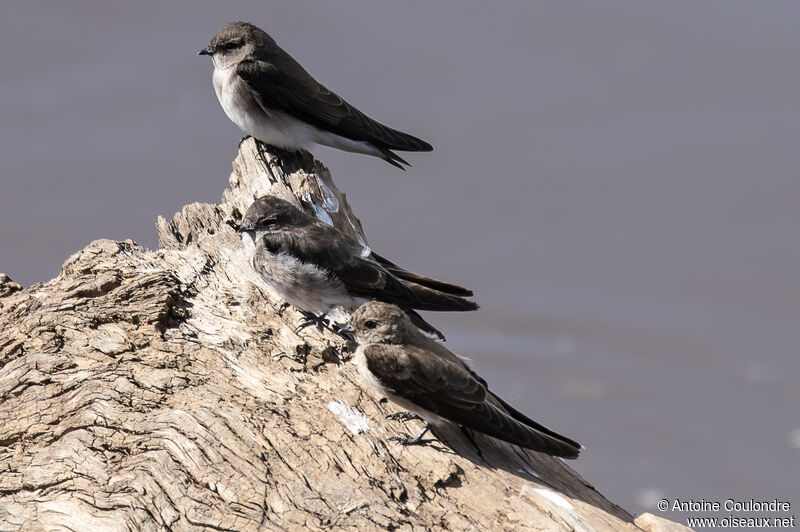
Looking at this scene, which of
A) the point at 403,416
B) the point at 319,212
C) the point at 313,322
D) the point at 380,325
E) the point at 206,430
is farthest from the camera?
the point at 319,212

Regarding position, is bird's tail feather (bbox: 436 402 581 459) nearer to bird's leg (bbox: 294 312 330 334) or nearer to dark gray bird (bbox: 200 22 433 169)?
bird's leg (bbox: 294 312 330 334)

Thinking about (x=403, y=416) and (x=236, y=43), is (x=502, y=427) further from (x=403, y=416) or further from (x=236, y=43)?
(x=236, y=43)

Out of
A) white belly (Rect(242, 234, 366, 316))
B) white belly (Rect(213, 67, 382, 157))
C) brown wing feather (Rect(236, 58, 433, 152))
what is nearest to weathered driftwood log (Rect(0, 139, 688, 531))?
white belly (Rect(242, 234, 366, 316))

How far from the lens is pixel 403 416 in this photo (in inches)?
174

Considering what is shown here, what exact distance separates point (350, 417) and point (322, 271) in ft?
4.14

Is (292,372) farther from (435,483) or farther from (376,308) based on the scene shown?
(435,483)

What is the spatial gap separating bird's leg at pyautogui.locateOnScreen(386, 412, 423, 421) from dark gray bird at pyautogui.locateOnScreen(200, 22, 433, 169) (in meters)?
3.02

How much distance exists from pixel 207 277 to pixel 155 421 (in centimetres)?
132

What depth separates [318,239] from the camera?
547cm

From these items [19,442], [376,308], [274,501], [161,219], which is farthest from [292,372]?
[161,219]

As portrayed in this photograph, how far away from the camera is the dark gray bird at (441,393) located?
429 cm

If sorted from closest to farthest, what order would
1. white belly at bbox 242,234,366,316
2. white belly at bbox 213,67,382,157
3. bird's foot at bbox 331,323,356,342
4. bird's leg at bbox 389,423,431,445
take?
bird's leg at bbox 389,423,431,445, bird's foot at bbox 331,323,356,342, white belly at bbox 242,234,366,316, white belly at bbox 213,67,382,157

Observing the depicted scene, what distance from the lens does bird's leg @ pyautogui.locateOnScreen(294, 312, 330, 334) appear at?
4977 mm

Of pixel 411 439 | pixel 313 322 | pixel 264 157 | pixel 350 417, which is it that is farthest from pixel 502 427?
pixel 264 157
